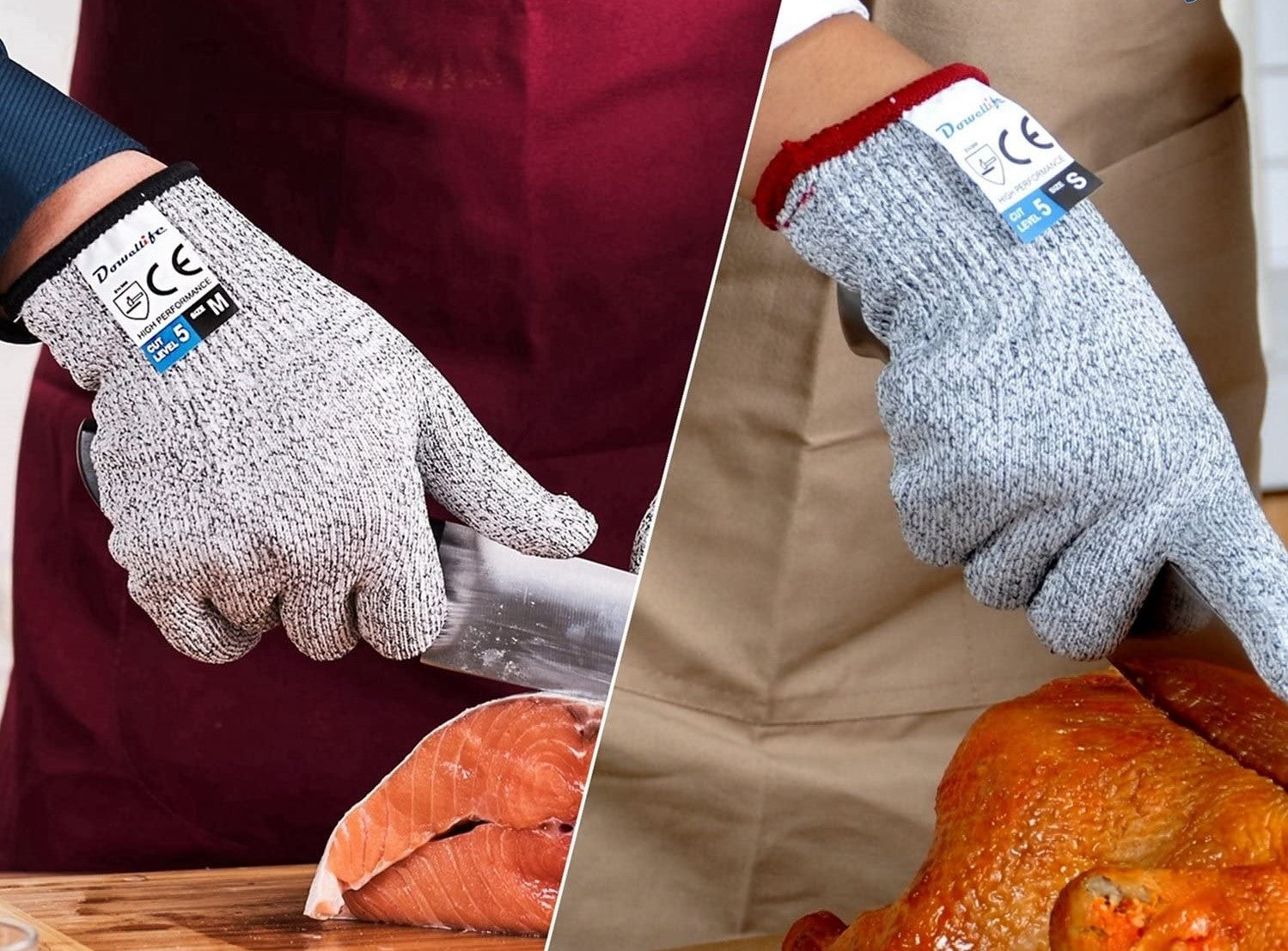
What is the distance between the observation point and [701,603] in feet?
3.64

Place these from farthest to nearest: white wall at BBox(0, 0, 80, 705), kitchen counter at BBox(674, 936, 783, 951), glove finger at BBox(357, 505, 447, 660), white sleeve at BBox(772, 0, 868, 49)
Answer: kitchen counter at BBox(674, 936, 783, 951) → white sleeve at BBox(772, 0, 868, 49) → glove finger at BBox(357, 505, 447, 660) → white wall at BBox(0, 0, 80, 705)

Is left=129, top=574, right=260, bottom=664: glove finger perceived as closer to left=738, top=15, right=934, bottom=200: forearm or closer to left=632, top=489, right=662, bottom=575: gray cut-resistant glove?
left=632, top=489, right=662, bottom=575: gray cut-resistant glove

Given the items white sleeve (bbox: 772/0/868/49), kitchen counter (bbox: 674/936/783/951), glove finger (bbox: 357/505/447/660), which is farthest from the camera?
kitchen counter (bbox: 674/936/783/951)

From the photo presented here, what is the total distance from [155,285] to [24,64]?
0.11 meters

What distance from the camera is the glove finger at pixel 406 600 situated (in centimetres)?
70

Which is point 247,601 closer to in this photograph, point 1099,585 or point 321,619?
point 321,619

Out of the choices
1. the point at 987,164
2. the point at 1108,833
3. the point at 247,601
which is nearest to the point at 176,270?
the point at 247,601

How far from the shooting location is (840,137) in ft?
2.56

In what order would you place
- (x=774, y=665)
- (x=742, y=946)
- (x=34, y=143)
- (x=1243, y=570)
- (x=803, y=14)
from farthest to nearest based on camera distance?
1. (x=774, y=665)
2. (x=742, y=946)
3. (x=803, y=14)
4. (x=1243, y=570)
5. (x=34, y=143)

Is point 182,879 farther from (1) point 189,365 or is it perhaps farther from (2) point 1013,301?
(2) point 1013,301

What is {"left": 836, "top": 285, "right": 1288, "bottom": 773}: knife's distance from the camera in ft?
2.41

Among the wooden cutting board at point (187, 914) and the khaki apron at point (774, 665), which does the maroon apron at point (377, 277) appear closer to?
the wooden cutting board at point (187, 914)

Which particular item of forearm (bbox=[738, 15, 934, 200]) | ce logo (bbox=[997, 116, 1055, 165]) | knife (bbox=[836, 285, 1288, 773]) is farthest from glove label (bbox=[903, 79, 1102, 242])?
knife (bbox=[836, 285, 1288, 773])

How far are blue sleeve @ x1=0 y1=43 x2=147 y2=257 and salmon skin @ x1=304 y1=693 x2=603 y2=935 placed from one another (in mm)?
353
